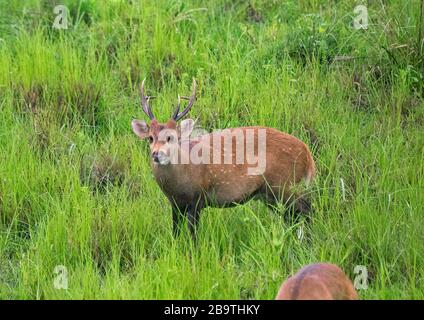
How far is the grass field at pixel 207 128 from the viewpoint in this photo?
643 centimetres

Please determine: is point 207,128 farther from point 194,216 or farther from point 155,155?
point 155,155

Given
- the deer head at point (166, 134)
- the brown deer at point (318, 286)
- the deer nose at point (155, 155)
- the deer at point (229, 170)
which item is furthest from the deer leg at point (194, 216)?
the brown deer at point (318, 286)

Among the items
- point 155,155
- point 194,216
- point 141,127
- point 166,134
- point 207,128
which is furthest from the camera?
point 207,128

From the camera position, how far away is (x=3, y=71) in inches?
349

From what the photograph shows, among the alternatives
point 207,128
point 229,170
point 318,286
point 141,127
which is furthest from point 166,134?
point 318,286

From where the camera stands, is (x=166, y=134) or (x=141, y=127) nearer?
(x=166, y=134)

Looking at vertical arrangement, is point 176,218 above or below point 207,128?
below

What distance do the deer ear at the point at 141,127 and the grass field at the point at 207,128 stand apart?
483 mm

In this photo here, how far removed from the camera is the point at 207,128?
27.7 feet

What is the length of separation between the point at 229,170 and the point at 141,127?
27.3 inches

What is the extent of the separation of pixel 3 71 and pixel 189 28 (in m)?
1.86

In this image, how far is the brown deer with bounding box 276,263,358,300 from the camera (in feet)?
17.5
